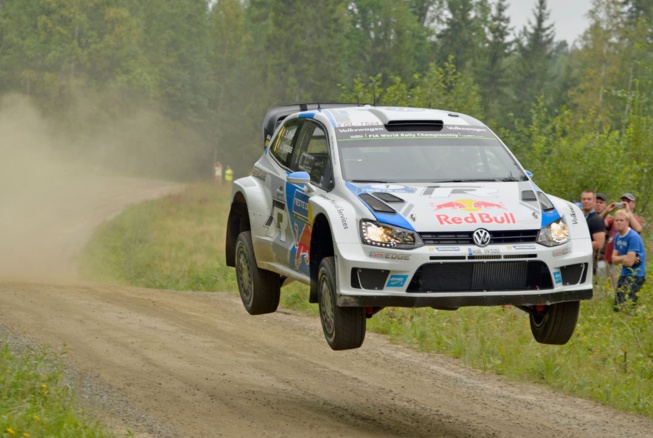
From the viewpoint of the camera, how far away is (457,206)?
25.6ft

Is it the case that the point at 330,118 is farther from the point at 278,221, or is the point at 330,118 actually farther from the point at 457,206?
the point at 457,206

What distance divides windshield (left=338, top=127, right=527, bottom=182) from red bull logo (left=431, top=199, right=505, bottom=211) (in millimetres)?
618

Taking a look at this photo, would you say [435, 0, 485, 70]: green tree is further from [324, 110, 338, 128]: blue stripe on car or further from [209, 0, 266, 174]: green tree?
[324, 110, 338, 128]: blue stripe on car

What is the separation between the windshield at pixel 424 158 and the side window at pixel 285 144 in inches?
42.0

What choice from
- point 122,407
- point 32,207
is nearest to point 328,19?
point 32,207

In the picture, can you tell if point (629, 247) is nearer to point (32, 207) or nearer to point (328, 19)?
point (32, 207)

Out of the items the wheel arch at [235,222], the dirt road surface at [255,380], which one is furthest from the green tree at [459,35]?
the wheel arch at [235,222]

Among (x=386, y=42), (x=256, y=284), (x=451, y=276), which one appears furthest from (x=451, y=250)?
(x=386, y=42)

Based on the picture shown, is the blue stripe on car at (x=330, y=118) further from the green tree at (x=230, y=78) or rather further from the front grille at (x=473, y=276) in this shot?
the green tree at (x=230, y=78)

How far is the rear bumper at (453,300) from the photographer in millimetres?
7621

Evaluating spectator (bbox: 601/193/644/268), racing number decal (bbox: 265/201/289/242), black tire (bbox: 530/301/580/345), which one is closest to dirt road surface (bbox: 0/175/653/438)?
black tire (bbox: 530/301/580/345)

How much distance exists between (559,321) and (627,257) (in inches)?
185

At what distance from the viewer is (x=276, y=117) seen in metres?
11.1

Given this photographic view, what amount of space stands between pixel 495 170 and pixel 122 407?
13.3 ft
